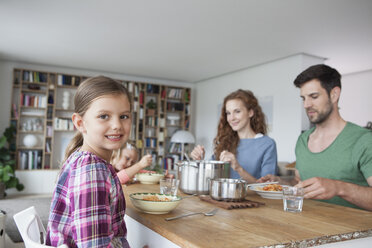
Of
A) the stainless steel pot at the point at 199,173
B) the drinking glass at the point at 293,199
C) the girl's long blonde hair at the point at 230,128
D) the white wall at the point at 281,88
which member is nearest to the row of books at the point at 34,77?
the white wall at the point at 281,88

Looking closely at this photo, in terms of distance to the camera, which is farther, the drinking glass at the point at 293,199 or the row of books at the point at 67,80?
the row of books at the point at 67,80

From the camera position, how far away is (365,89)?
→ 648 cm

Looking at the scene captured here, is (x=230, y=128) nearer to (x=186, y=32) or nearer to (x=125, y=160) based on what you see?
(x=125, y=160)

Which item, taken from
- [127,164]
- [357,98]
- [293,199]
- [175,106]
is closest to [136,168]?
[127,164]

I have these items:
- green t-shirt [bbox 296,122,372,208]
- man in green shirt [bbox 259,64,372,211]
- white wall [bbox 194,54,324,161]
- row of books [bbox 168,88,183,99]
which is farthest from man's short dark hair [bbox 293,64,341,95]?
row of books [bbox 168,88,183,99]

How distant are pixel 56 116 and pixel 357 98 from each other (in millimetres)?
6564

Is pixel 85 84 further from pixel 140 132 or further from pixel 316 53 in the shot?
pixel 140 132

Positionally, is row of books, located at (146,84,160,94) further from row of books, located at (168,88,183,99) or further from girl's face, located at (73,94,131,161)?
girl's face, located at (73,94,131,161)

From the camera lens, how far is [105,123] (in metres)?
1.05

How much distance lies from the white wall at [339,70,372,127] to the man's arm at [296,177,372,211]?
18.8 feet

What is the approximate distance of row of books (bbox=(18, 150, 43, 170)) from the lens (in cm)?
665

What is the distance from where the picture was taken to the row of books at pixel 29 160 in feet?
21.8

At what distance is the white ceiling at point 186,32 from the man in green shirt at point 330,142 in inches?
78.3

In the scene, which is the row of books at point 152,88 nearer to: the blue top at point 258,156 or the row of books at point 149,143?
the row of books at point 149,143
